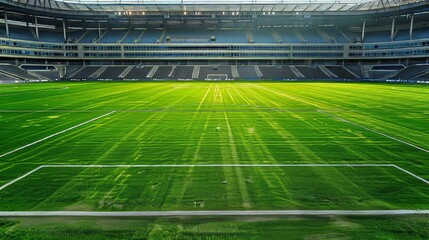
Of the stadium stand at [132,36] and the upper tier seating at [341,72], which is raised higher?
the stadium stand at [132,36]

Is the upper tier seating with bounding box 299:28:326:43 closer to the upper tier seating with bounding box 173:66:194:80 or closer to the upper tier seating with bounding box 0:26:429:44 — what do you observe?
the upper tier seating with bounding box 0:26:429:44

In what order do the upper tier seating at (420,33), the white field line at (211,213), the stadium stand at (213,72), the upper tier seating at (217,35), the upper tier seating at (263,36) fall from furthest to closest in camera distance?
the upper tier seating at (263,36) < the upper tier seating at (217,35) < the stadium stand at (213,72) < the upper tier seating at (420,33) < the white field line at (211,213)

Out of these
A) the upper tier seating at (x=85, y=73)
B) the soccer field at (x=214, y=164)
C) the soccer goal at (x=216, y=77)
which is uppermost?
the upper tier seating at (x=85, y=73)

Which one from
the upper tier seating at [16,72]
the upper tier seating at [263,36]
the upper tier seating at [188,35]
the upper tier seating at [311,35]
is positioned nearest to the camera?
the upper tier seating at [16,72]

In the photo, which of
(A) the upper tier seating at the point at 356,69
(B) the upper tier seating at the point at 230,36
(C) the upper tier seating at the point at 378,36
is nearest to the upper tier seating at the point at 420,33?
(C) the upper tier seating at the point at 378,36

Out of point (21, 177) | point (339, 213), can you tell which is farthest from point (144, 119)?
point (339, 213)

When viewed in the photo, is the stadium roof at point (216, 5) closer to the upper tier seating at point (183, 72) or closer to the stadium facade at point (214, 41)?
the stadium facade at point (214, 41)

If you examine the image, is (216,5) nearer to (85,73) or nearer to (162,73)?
(162,73)

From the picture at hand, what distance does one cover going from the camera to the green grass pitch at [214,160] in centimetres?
764

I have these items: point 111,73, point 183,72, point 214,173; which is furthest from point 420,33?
point 214,173

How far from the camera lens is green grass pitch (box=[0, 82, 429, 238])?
25.1 ft

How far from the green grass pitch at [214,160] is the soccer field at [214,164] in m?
0.04

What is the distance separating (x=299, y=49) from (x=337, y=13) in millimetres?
15246

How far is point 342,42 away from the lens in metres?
101
